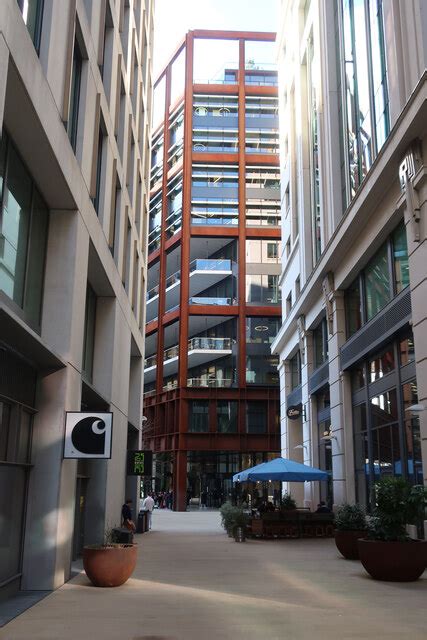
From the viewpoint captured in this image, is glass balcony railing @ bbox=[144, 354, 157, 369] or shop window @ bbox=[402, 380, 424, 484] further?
glass balcony railing @ bbox=[144, 354, 157, 369]

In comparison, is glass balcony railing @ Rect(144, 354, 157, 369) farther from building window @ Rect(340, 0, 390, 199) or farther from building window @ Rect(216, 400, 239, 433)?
building window @ Rect(340, 0, 390, 199)

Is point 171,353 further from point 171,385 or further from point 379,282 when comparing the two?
point 379,282

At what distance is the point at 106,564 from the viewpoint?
444 inches

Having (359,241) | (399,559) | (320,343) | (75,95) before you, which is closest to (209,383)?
(320,343)

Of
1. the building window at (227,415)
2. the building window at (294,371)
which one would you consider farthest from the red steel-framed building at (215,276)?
the building window at (294,371)

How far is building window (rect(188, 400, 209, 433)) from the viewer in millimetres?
49969

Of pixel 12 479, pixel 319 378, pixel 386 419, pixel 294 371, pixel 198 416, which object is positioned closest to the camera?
pixel 12 479

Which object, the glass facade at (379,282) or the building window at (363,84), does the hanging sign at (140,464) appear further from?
the building window at (363,84)

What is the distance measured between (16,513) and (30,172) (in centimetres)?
590

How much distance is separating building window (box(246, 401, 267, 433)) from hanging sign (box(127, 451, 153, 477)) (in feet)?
85.0

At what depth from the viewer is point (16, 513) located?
10.7 meters

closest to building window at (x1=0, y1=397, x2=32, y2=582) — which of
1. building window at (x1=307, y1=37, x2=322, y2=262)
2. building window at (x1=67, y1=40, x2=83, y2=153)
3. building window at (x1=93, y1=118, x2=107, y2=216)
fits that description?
building window at (x1=67, y1=40, x2=83, y2=153)

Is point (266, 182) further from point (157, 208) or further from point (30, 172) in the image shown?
point (30, 172)

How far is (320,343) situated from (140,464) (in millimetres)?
11184
